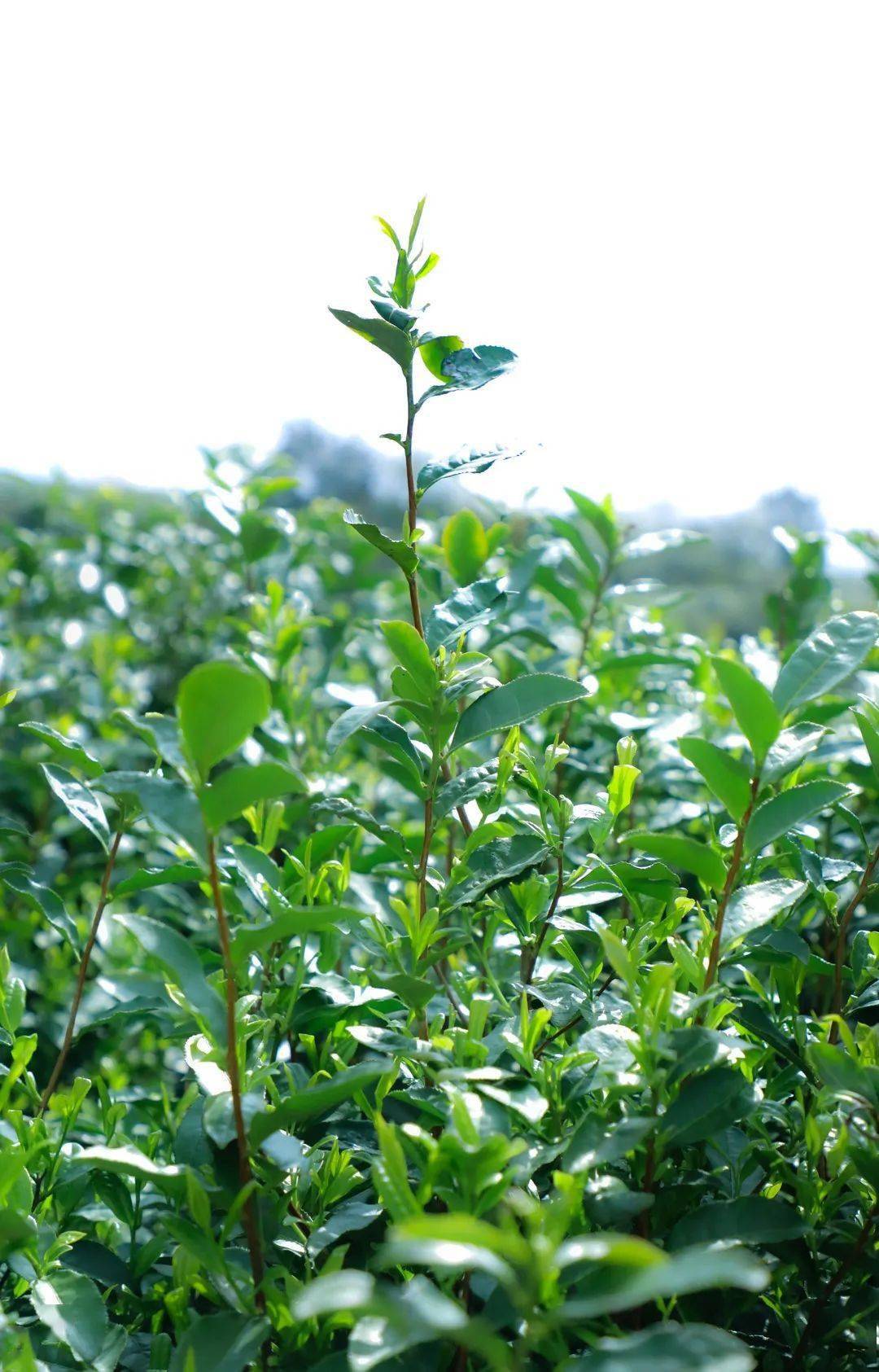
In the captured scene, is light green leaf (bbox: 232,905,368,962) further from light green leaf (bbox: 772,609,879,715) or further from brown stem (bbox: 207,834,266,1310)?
light green leaf (bbox: 772,609,879,715)

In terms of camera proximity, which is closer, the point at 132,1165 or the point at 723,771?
the point at 132,1165

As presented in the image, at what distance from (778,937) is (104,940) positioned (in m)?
1.11

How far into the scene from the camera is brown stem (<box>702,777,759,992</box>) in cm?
76

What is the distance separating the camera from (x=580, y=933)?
3.04ft

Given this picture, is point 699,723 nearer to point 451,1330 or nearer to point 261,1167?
point 261,1167

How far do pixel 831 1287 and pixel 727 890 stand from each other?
284mm

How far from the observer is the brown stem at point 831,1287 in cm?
73

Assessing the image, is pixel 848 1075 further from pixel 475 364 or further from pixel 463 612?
pixel 475 364

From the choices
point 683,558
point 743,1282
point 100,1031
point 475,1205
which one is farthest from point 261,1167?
point 683,558

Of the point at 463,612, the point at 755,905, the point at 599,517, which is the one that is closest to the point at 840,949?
the point at 755,905

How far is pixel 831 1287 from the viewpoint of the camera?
0.75m

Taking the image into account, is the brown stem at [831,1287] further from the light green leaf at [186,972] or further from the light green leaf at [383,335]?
the light green leaf at [383,335]

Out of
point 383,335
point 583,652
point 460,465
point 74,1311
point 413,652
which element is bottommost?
point 74,1311

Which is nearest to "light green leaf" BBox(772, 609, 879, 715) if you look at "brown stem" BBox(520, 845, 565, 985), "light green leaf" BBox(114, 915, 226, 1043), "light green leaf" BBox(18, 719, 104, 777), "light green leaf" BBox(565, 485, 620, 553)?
"brown stem" BBox(520, 845, 565, 985)
